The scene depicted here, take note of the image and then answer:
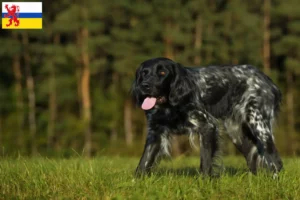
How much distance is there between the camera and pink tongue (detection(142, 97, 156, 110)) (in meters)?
6.76

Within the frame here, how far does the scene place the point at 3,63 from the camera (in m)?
33.6

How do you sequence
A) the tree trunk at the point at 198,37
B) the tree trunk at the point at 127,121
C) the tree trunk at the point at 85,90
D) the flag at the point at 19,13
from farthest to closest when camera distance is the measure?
the tree trunk at the point at 127,121
the tree trunk at the point at 198,37
the tree trunk at the point at 85,90
the flag at the point at 19,13

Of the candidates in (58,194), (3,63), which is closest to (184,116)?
(58,194)

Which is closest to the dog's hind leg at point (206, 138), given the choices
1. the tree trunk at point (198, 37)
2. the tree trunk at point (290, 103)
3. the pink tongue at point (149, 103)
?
the pink tongue at point (149, 103)

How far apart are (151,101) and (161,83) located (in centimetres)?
27

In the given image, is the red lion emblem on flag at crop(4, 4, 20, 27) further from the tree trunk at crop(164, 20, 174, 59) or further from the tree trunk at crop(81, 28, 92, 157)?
the tree trunk at crop(164, 20, 174, 59)

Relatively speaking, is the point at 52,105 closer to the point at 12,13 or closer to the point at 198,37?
the point at 198,37

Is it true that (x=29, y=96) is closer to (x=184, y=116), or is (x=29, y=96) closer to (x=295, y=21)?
(x=295, y=21)

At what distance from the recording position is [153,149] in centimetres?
700

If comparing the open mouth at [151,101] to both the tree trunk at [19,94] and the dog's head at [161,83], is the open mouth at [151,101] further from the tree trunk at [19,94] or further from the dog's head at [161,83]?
the tree trunk at [19,94]

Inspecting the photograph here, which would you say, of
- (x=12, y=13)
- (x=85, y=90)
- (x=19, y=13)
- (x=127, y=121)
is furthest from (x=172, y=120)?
(x=127, y=121)

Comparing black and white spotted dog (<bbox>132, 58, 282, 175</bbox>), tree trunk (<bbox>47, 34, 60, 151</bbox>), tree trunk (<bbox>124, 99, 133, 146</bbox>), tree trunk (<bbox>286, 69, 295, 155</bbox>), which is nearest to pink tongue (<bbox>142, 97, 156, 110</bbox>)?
black and white spotted dog (<bbox>132, 58, 282, 175</bbox>)

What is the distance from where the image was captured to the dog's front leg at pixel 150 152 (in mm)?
6935

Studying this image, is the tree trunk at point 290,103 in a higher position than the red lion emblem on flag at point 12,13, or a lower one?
lower
